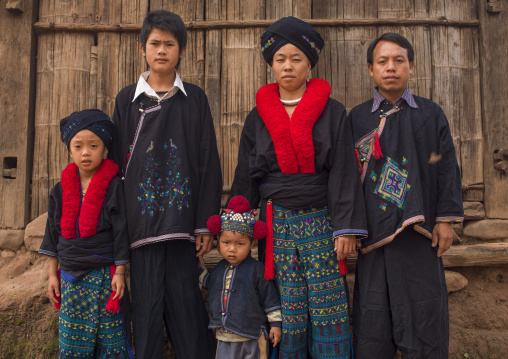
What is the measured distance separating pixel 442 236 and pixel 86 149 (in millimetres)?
2010

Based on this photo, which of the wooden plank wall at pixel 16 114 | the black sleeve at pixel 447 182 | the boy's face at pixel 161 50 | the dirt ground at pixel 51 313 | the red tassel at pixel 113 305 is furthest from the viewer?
the wooden plank wall at pixel 16 114

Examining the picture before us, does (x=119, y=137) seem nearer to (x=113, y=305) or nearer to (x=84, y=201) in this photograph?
(x=84, y=201)

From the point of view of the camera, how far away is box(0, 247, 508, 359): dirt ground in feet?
9.15

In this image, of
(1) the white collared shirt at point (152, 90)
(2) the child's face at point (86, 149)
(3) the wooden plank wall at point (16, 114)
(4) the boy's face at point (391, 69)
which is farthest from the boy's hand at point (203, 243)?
(3) the wooden plank wall at point (16, 114)

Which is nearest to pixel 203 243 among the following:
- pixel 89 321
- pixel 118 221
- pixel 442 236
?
pixel 118 221

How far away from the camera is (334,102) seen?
2482 mm

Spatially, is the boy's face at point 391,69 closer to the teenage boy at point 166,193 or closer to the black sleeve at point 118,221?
the teenage boy at point 166,193

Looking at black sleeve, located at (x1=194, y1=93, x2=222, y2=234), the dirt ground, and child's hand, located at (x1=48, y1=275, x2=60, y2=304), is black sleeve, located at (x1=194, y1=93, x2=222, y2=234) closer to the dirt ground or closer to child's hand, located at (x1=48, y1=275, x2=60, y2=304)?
child's hand, located at (x1=48, y1=275, x2=60, y2=304)

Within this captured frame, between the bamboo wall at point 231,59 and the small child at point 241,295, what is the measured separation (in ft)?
3.28

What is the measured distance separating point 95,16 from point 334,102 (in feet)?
6.98

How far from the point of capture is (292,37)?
2395 mm

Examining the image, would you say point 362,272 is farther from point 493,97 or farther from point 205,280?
point 493,97

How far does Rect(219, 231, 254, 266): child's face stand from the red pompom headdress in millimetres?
34

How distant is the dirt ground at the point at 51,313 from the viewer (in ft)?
9.15
